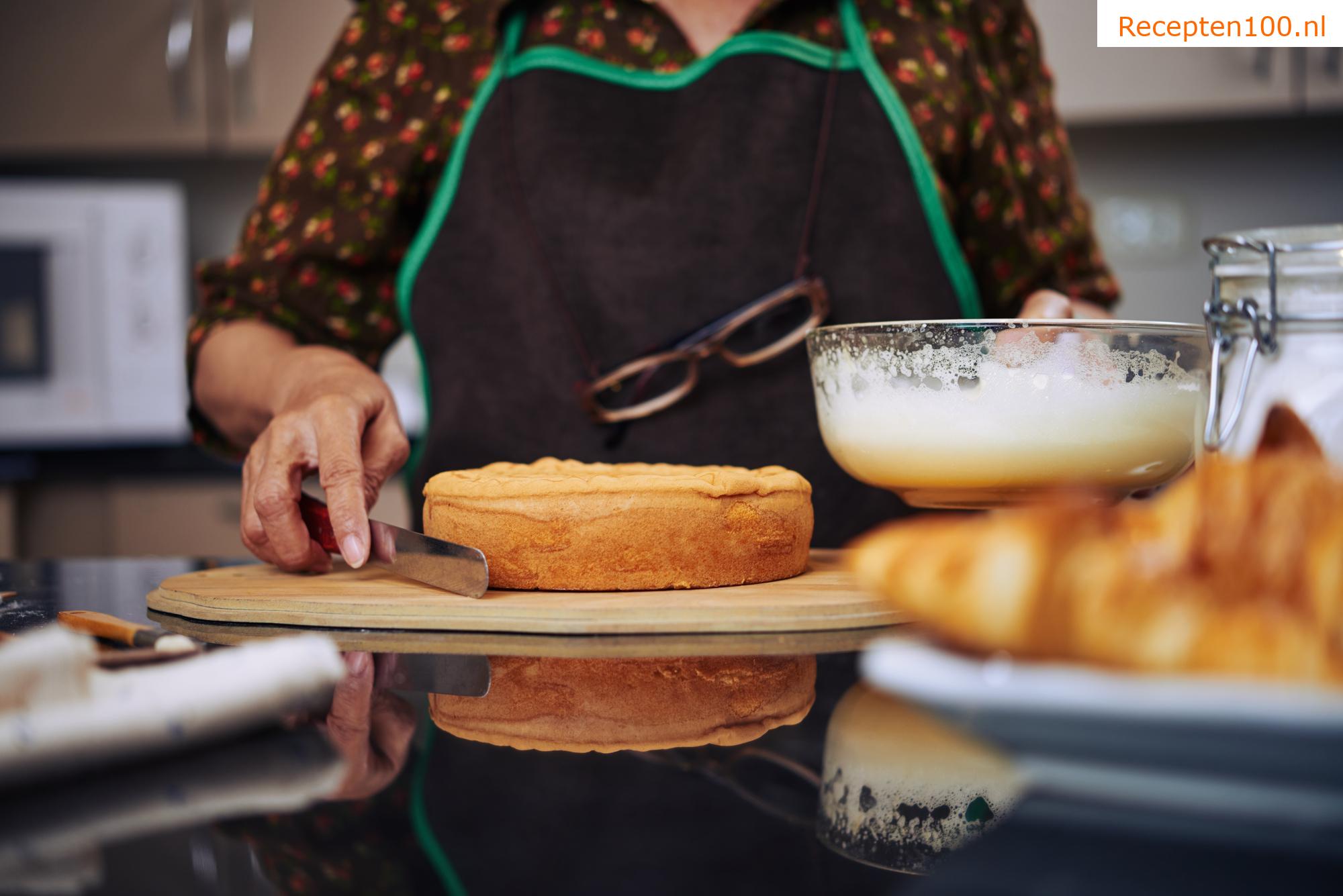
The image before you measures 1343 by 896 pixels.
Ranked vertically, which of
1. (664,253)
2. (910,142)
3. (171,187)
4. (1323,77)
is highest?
(1323,77)

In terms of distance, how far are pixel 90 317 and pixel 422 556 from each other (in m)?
2.13

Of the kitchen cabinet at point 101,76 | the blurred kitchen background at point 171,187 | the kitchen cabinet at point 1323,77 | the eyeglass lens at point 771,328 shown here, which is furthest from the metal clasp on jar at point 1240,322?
the kitchen cabinet at point 101,76

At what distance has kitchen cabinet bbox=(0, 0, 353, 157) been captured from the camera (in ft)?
8.64

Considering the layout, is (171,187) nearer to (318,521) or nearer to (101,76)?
(101,76)

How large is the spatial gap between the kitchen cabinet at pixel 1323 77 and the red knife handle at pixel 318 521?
7.63ft

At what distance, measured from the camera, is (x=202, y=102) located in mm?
2695

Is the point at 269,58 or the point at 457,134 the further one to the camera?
the point at 269,58

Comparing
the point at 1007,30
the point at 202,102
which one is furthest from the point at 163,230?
the point at 1007,30

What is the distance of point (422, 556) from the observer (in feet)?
2.47

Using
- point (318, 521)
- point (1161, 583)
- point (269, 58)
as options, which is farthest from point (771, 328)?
point (269, 58)

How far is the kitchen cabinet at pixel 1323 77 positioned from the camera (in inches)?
93.9

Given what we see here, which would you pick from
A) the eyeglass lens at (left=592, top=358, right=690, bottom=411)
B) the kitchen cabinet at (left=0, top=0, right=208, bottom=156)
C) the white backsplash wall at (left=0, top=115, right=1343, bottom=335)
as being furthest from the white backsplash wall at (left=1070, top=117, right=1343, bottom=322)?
the kitchen cabinet at (left=0, top=0, right=208, bottom=156)

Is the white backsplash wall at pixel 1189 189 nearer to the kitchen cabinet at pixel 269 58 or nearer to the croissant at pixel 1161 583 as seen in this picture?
the kitchen cabinet at pixel 269 58

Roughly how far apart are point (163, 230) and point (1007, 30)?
1.91m
